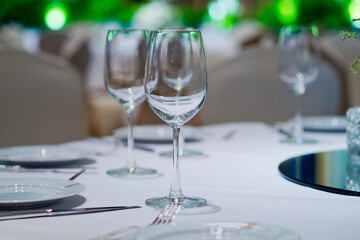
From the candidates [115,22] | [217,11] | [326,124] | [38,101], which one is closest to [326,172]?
[326,124]

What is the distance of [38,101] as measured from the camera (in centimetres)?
196

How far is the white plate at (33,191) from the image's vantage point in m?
0.73

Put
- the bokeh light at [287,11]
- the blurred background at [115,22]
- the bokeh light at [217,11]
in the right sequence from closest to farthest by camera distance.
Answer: the blurred background at [115,22] → the bokeh light at [287,11] → the bokeh light at [217,11]

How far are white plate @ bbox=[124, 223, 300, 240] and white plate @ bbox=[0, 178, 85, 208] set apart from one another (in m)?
0.19

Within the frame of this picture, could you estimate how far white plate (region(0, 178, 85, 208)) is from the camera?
0.73 m

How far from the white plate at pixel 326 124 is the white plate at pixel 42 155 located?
689 millimetres

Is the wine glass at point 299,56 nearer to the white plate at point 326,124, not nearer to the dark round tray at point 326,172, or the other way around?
the white plate at point 326,124

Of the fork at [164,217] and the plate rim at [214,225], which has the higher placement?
the plate rim at [214,225]

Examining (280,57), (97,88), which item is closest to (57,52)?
(97,88)

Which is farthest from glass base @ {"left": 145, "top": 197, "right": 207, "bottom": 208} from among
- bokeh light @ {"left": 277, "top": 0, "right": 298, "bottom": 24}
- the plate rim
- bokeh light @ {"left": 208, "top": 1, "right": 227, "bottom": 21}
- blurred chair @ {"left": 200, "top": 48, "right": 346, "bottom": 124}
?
bokeh light @ {"left": 208, "top": 1, "right": 227, "bottom": 21}

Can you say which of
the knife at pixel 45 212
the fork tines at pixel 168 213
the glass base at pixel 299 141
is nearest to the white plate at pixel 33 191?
the knife at pixel 45 212

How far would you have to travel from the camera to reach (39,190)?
2.68ft

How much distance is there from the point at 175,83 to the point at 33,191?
0.79 ft

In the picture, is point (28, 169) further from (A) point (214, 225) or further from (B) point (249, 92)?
(B) point (249, 92)
